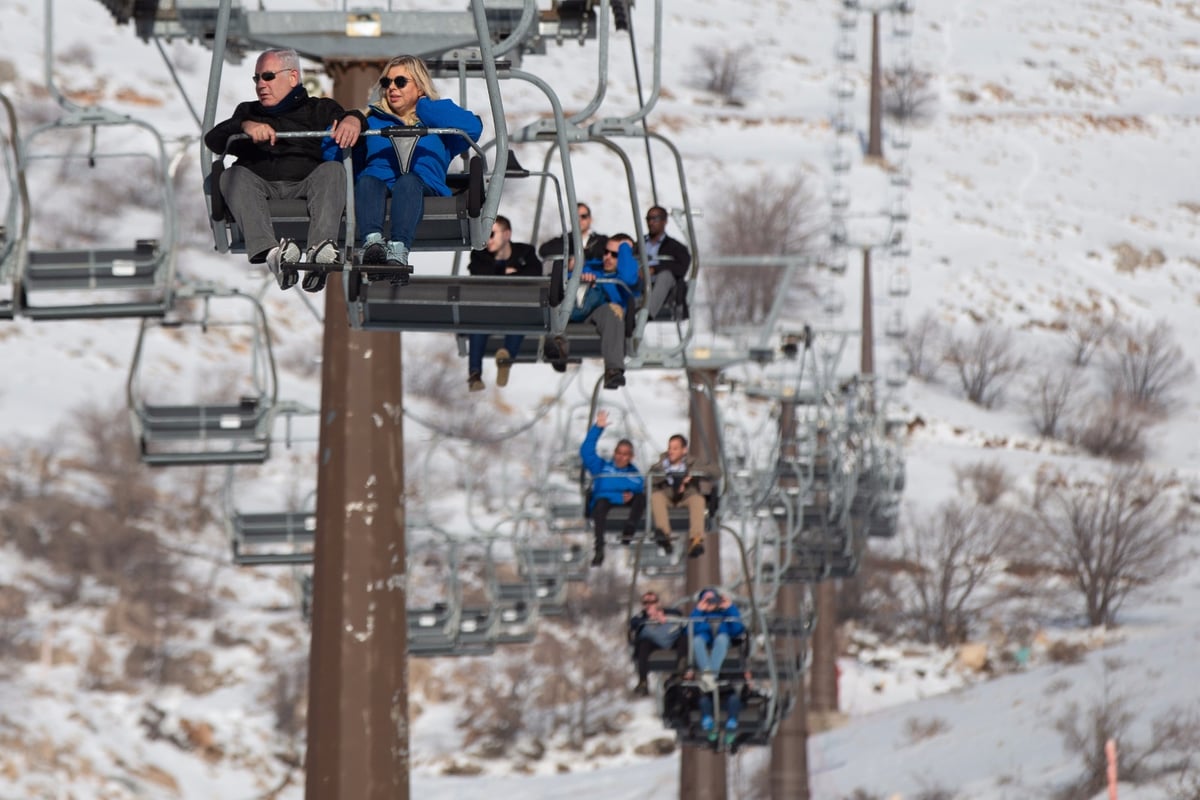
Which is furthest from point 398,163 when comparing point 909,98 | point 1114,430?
point 909,98

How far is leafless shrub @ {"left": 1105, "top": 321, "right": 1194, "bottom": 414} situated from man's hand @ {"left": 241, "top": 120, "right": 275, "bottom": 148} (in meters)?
52.6

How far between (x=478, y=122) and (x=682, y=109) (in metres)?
68.2

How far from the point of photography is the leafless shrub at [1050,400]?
5614cm

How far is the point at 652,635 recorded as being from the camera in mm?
16875

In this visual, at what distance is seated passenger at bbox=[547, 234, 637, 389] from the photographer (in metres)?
11.2

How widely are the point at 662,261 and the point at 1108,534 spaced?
108ft

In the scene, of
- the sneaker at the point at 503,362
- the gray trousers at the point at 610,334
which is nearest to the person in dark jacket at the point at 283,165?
the gray trousers at the point at 610,334

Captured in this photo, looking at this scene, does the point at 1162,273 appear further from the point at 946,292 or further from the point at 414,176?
the point at 414,176

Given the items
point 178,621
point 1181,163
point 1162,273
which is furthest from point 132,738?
point 1181,163

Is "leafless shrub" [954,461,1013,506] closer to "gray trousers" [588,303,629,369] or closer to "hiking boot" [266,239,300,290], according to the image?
"gray trousers" [588,303,629,369]

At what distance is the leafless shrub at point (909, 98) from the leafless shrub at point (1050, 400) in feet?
71.7

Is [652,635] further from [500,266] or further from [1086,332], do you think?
[1086,332]

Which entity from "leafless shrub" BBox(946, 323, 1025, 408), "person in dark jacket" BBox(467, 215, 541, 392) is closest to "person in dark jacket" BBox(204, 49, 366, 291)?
"person in dark jacket" BBox(467, 215, 541, 392)

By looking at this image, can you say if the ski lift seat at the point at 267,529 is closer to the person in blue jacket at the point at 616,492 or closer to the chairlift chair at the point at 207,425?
the chairlift chair at the point at 207,425
